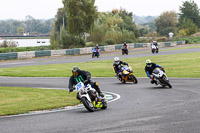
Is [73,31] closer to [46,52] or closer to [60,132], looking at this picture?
[46,52]

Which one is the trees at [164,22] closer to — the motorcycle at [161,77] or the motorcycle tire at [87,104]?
the motorcycle at [161,77]

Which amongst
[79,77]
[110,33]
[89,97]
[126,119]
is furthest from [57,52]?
[126,119]

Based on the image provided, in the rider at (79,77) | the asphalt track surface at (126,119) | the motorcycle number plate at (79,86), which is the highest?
the rider at (79,77)

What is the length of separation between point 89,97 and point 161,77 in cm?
688

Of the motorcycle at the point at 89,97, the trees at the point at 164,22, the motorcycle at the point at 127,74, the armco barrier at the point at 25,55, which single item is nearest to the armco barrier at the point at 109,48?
the armco barrier at the point at 25,55

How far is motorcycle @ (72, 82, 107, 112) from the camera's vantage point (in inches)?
496

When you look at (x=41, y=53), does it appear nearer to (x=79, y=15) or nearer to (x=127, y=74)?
A: (x=79, y=15)

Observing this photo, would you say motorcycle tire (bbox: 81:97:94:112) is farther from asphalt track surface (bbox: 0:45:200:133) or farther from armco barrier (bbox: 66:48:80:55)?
armco barrier (bbox: 66:48:80:55)

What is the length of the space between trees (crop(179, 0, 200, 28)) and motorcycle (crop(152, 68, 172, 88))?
406ft

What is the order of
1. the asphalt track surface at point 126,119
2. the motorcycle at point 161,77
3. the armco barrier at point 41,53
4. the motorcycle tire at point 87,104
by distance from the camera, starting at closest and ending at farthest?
the asphalt track surface at point 126,119
the motorcycle tire at point 87,104
the motorcycle at point 161,77
the armco barrier at point 41,53

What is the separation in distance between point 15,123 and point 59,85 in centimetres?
1266

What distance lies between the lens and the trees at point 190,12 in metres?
140

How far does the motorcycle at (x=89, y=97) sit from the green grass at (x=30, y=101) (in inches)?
73.6

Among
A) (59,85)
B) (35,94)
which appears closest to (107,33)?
(59,85)
